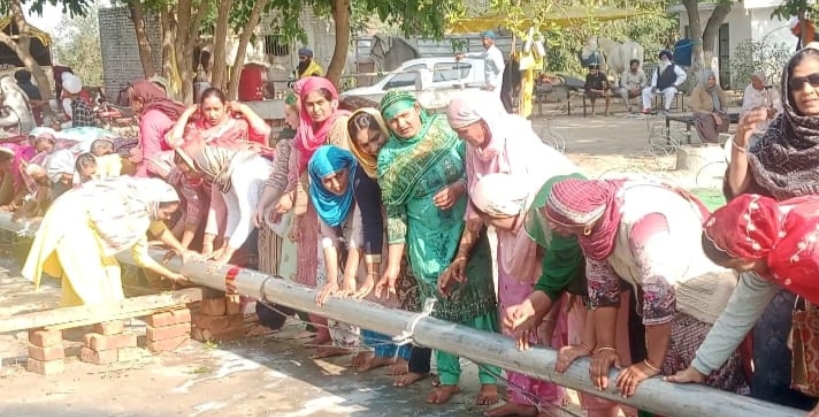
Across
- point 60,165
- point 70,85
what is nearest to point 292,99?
point 60,165

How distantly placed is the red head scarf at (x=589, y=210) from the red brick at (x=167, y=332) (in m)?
3.52

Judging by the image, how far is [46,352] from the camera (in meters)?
6.09

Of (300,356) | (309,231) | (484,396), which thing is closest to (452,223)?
(484,396)

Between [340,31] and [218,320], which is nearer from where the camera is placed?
[218,320]

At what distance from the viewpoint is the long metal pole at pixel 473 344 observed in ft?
11.3

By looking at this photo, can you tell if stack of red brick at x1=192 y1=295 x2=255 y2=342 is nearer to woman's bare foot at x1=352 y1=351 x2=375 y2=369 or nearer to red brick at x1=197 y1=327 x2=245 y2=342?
red brick at x1=197 y1=327 x2=245 y2=342

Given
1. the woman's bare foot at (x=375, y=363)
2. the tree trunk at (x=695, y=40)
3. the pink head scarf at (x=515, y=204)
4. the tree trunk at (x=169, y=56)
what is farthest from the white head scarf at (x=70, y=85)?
the tree trunk at (x=695, y=40)

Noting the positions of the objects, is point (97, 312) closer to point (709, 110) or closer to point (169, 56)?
point (169, 56)

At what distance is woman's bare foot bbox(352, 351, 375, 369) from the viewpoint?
5883mm

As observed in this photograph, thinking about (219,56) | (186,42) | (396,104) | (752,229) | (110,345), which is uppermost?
(186,42)

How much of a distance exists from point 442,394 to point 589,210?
6.17 feet

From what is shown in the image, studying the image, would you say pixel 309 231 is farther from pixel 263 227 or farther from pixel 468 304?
pixel 468 304

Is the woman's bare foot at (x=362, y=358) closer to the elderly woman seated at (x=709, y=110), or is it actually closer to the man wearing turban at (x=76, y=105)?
the man wearing turban at (x=76, y=105)

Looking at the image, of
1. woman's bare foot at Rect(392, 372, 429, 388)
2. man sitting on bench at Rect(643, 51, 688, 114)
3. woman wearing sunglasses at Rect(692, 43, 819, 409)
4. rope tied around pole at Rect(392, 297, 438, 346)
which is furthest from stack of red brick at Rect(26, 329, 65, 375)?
man sitting on bench at Rect(643, 51, 688, 114)
